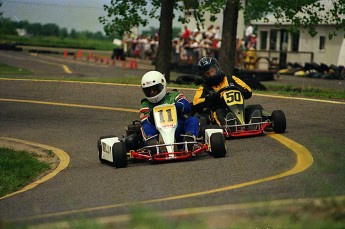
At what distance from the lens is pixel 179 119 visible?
41.0ft

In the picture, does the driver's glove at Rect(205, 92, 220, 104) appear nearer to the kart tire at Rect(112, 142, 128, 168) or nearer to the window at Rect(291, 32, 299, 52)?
the kart tire at Rect(112, 142, 128, 168)

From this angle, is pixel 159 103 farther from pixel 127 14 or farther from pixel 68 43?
pixel 68 43

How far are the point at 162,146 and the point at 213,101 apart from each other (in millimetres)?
2408

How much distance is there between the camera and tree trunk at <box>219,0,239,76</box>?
25708 millimetres

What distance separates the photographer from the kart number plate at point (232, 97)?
1396 cm

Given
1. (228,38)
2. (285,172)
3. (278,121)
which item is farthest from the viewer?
(228,38)

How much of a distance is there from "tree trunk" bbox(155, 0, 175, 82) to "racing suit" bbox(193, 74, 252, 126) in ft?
41.2

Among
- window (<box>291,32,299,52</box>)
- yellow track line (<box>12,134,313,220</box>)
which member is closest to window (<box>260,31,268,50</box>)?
window (<box>291,32,299,52</box>)

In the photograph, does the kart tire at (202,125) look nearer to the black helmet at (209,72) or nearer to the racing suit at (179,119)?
the racing suit at (179,119)

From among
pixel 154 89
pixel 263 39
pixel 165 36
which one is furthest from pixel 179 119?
pixel 263 39

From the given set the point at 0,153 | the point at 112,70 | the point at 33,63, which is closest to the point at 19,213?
the point at 0,153

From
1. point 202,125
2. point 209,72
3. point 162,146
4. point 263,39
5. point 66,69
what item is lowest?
point 66,69

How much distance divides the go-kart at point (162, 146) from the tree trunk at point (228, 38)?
13.5 m

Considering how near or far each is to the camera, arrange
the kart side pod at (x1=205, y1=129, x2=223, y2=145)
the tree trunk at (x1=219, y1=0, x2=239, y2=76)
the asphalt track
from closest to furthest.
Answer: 1. the asphalt track
2. the kart side pod at (x1=205, y1=129, x2=223, y2=145)
3. the tree trunk at (x1=219, y1=0, x2=239, y2=76)
